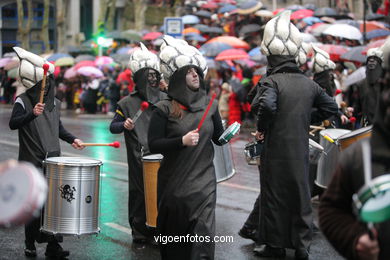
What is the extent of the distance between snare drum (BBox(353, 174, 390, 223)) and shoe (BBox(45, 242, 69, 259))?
5043 mm

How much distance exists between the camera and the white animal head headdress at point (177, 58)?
22.9 feet

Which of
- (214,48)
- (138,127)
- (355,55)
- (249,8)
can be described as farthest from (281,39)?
(249,8)

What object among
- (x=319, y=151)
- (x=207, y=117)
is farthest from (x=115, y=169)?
(x=207, y=117)

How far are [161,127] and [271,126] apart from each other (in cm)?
193

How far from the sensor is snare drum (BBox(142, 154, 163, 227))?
25.1 feet

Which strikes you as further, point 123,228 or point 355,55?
point 355,55

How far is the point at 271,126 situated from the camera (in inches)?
298

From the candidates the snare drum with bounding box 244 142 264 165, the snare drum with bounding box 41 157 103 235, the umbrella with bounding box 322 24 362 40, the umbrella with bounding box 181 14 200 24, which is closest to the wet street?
the snare drum with bounding box 41 157 103 235

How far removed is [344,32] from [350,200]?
18.5 m

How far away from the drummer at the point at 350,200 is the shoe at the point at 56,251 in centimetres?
450

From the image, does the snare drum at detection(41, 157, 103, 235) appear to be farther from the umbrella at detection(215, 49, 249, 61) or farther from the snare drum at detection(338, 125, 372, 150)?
the umbrella at detection(215, 49, 249, 61)

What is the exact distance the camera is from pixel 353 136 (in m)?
6.54

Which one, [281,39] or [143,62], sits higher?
[281,39]

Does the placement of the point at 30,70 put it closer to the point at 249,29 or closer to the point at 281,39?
the point at 281,39
